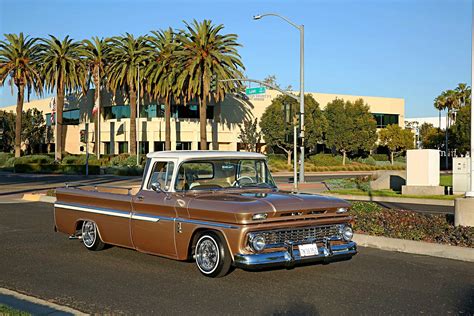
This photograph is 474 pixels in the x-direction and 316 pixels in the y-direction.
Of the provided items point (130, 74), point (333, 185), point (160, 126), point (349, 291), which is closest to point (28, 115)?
point (160, 126)

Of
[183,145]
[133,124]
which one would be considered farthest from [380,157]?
[133,124]

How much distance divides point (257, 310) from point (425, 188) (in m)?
19.5

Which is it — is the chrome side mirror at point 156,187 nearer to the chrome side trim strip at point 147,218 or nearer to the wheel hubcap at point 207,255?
the chrome side trim strip at point 147,218

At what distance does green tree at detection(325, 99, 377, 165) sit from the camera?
64062 millimetres

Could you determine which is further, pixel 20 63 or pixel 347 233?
pixel 20 63

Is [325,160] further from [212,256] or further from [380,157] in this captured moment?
[212,256]

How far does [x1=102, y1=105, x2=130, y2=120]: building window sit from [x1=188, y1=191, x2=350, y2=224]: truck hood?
5642cm

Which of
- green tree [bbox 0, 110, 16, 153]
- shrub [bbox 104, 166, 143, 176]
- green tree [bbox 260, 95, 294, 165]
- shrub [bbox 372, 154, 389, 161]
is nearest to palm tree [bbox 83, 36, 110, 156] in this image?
shrub [bbox 104, 166, 143, 176]

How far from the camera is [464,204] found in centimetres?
1158

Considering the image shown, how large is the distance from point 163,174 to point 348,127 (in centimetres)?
5651

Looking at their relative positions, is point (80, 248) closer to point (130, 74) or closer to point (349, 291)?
point (349, 291)

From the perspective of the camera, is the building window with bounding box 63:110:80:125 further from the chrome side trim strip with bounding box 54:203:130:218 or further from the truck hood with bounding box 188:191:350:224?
the truck hood with bounding box 188:191:350:224

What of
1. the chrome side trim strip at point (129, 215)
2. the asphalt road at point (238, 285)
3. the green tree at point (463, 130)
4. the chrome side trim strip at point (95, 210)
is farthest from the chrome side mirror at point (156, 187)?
the green tree at point (463, 130)

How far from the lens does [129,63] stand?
53000mm
